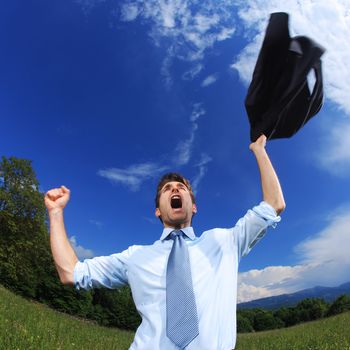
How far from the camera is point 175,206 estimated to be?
134 inches

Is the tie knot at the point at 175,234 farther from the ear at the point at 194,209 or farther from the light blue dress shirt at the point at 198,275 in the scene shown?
the ear at the point at 194,209

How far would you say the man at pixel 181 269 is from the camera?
104 inches

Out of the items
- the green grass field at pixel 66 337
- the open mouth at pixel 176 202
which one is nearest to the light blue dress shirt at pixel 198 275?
the open mouth at pixel 176 202

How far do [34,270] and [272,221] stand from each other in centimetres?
4035

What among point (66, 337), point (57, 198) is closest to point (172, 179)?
point (57, 198)

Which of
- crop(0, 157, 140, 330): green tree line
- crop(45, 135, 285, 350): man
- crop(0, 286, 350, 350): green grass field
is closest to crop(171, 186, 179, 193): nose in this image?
crop(45, 135, 285, 350): man

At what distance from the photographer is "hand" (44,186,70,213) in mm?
3213

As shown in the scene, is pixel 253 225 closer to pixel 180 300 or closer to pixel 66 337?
pixel 180 300

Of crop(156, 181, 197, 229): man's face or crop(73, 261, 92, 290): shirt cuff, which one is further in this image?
crop(156, 181, 197, 229): man's face

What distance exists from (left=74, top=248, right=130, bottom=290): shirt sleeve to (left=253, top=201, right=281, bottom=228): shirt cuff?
1.11 m

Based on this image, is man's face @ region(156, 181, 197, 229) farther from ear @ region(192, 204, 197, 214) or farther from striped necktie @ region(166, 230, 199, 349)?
striped necktie @ region(166, 230, 199, 349)

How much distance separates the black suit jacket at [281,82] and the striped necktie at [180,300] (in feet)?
4.39

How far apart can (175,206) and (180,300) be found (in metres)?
0.92

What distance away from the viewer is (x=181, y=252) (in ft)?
9.62
